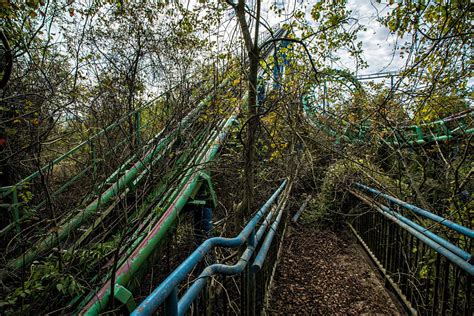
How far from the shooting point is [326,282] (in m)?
3.81

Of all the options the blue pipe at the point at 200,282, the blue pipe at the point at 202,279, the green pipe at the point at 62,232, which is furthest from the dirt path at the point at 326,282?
the green pipe at the point at 62,232

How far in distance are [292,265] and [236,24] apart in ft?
11.9

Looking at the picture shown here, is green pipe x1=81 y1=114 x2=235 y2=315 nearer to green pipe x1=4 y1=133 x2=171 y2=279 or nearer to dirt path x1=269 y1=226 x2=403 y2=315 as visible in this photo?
green pipe x1=4 y1=133 x2=171 y2=279

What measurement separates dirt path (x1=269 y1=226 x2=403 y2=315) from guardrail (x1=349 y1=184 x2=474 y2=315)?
241 mm

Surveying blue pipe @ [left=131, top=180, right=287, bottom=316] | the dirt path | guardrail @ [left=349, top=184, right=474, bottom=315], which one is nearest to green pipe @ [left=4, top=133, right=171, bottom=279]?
blue pipe @ [left=131, top=180, right=287, bottom=316]

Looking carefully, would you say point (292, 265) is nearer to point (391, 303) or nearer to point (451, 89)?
point (391, 303)

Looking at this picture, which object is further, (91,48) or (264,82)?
(91,48)

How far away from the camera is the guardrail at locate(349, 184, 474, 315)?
2.24 metres

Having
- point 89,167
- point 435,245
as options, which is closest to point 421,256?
point 435,245

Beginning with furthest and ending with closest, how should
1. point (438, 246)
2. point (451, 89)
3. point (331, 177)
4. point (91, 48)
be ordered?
point (331, 177) → point (91, 48) → point (451, 89) → point (438, 246)

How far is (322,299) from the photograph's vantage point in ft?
11.2

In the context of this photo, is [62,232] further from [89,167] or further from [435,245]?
[435,245]

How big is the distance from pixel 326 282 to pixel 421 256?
52.8 inches

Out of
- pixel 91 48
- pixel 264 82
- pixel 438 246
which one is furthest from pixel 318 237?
pixel 91 48
